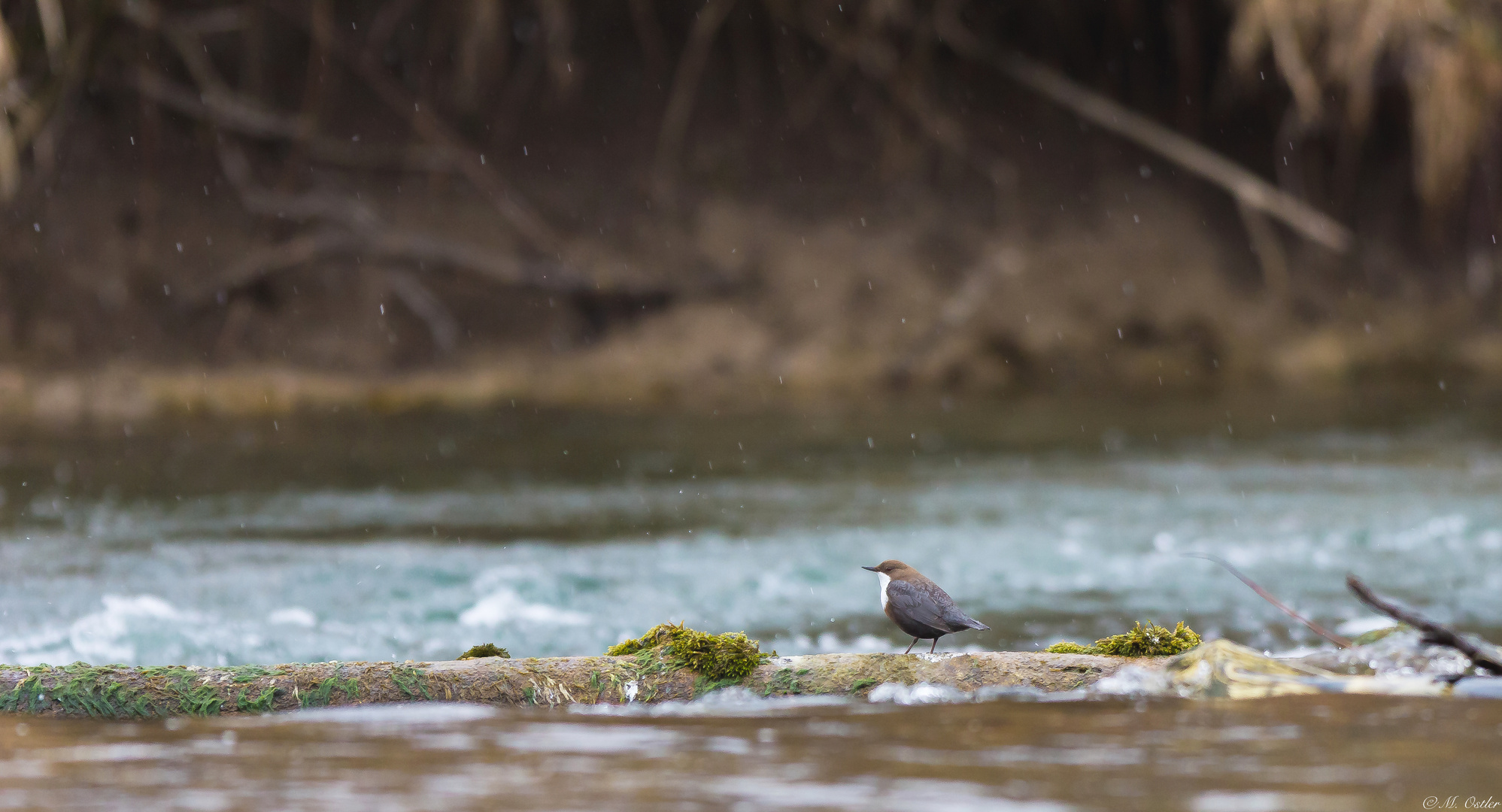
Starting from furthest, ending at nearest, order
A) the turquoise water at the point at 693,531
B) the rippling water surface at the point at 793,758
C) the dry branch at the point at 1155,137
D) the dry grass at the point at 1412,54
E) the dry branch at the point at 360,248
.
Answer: the dry branch at the point at 1155,137 → the dry branch at the point at 360,248 → the dry grass at the point at 1412,54 → the turquoise water at the point at 693,531 → the rippling water surface at the point at 793,758

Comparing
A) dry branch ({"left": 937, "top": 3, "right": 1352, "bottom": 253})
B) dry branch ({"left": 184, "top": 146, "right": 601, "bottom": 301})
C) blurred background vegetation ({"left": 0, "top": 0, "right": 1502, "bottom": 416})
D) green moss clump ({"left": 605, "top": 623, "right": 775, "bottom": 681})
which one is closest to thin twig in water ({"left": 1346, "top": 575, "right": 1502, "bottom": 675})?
green moss clump ({"left": 605, "top": 623, "right": 775, "bottom": 681})

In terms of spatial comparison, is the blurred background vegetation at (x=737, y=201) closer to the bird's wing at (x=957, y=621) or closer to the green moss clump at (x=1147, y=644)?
the green moss clump at (x=1147, y=644)

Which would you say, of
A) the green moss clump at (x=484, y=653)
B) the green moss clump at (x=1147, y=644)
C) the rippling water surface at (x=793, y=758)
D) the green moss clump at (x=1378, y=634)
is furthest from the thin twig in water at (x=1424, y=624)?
the green moss clump at (x=484, y=653)

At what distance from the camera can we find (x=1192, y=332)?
12.9 metres

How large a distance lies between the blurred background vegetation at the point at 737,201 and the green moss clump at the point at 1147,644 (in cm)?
832

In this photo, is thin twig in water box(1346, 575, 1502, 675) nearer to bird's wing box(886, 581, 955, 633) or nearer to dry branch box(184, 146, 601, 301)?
bird's wing box(886, 581, 955, 633)

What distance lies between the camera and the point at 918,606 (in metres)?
3.69

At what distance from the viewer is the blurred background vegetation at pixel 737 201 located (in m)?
12.1

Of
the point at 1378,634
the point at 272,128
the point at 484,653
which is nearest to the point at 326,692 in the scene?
the point at 484,653

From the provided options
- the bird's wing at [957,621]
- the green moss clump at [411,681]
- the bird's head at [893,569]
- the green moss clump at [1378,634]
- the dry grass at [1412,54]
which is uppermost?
the dry grass at [1412,54]

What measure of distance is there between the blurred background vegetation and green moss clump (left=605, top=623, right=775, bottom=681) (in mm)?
8221

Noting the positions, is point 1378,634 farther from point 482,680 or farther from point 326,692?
point 326,692

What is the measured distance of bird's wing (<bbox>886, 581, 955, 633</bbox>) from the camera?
3658 millimetres

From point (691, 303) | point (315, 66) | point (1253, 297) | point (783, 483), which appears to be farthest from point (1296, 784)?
point (315, 66)
